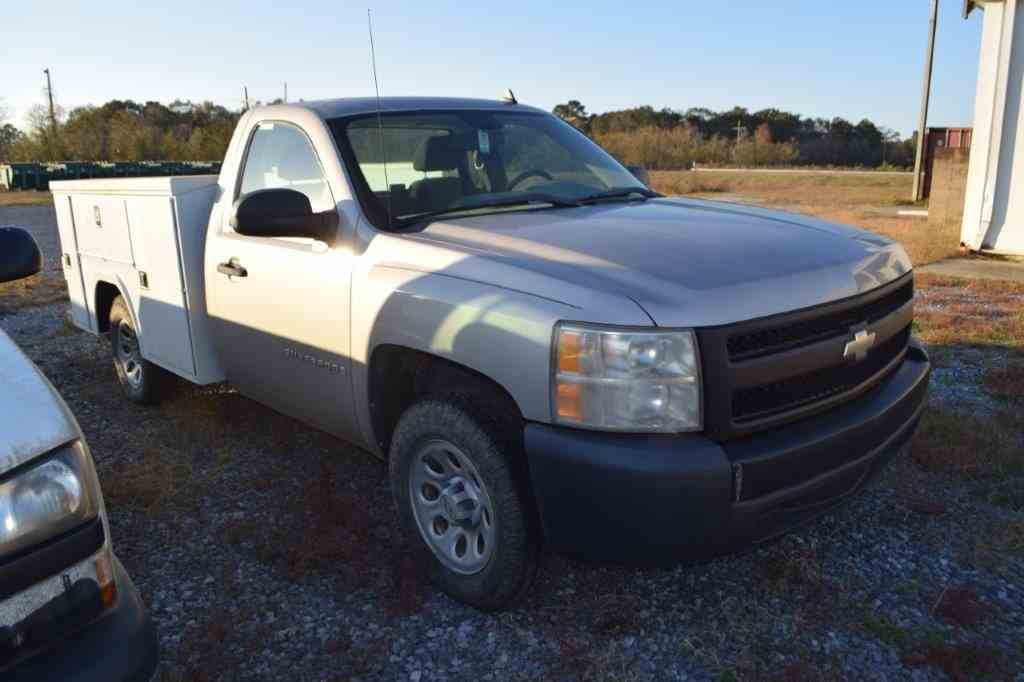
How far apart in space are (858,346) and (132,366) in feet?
14.8

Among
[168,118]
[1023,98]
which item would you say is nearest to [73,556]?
[1023,98]

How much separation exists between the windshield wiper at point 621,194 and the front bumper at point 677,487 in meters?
1.54

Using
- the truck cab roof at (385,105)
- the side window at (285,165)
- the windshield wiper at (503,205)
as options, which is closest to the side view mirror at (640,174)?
the truck cab roof at (385,105)

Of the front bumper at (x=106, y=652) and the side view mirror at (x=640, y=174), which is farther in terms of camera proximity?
the side view mirror at (x=640, y=174)

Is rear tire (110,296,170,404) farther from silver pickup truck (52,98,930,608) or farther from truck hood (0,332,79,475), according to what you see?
truck hood (0,332,79,475)

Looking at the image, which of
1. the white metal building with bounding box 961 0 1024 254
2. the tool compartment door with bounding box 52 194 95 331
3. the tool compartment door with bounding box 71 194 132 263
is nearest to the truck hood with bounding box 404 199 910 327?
the tool compartment door with bounding box 71 194 132 263

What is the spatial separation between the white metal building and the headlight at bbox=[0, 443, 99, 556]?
11661 millimetres

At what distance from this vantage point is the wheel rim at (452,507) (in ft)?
9.32

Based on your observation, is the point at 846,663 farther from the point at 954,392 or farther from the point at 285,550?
the point at 954,392

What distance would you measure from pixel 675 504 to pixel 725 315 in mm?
582

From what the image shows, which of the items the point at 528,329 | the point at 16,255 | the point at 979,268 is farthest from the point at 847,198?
the point at 16,255

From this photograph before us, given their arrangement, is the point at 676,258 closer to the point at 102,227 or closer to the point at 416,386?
the point at 416,386

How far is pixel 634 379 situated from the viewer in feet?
7.72

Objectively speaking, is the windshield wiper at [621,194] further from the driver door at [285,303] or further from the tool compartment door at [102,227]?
the tool compartment door at [102,227]
